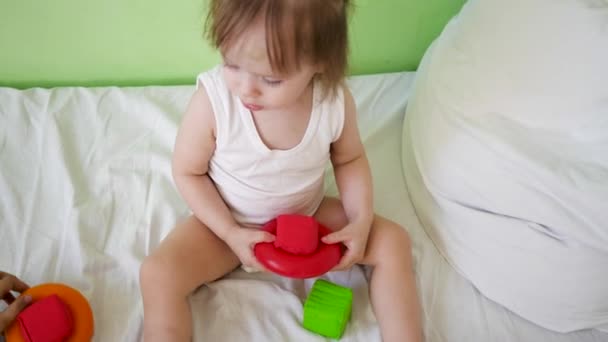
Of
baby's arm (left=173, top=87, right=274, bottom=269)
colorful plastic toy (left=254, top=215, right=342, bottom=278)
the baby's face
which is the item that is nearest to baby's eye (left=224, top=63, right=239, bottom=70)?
the baby's face

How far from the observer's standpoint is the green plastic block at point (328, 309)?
2.08ft

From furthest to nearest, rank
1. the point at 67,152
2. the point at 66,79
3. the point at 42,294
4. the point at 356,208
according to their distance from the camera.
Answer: the point at 66,79
the point at 67,152
the point at 356,208
the point at 42,294

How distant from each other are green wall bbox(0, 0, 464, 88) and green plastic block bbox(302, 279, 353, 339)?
0.57 metres

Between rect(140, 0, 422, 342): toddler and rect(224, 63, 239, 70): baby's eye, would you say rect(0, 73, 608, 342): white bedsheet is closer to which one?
rect(140, 0, 422, 342): toddler

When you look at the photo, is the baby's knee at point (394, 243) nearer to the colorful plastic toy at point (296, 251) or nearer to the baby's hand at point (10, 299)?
the colorful plastic toy at point (296, 251)

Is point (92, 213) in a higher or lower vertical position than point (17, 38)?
lower

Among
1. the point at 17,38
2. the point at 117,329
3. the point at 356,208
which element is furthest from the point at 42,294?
the point at 17,38

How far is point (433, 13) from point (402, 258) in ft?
1.99

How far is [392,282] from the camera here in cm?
69

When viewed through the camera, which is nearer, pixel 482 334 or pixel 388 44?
pixel 482 334

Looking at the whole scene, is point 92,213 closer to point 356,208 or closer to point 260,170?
point 260,170

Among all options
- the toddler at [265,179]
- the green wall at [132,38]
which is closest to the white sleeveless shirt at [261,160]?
the toddler at [265,179]

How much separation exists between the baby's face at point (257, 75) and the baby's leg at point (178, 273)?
0.75ft

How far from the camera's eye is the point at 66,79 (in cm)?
102
